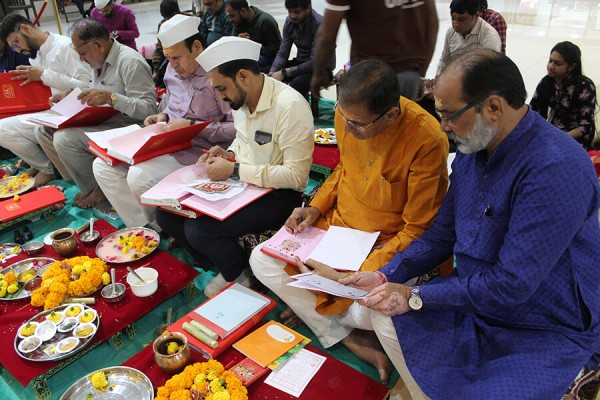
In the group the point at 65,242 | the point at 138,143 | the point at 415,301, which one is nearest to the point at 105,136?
the point at 138,143

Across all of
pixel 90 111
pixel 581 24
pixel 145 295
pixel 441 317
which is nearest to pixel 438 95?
pixel 441 317

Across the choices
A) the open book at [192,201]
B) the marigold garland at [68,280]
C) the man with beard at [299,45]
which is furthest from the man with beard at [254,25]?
the marigold garland at [68,280]

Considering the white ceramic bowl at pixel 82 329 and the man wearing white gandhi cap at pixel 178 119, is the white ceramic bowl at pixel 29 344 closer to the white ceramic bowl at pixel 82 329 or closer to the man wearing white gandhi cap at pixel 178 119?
the white ceramic bowl at pixel 82 329

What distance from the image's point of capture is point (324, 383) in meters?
1.69

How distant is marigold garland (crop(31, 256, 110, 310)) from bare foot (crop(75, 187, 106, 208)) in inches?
53.7

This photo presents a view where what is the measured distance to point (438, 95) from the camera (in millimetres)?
1490

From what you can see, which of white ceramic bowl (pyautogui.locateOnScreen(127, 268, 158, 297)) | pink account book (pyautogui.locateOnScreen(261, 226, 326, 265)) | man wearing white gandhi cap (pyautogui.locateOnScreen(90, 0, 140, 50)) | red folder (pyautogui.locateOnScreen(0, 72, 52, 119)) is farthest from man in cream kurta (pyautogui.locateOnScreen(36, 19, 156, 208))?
man wearing white gandhi cap (pyautogui.locateOnScreen(90, 0, 140, 50))

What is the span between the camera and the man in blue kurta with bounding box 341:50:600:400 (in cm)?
137

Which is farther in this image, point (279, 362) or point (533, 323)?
point (279, 362)

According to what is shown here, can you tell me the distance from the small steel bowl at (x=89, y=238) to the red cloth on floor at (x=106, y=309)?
0.12ft

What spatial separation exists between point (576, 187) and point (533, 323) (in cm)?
49

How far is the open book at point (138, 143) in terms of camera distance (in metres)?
2.86

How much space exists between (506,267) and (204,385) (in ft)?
3.73

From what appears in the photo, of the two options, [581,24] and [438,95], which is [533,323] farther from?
[581,24]
